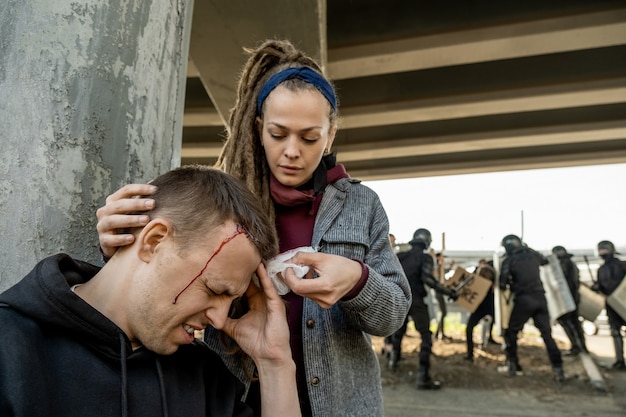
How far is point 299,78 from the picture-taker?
1561 mm

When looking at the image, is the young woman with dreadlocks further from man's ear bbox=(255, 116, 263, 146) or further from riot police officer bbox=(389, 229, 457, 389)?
riot police officer bbox=(389, 229, 457, 389)

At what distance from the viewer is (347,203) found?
5.15 feet

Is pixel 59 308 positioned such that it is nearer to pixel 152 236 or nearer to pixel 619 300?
pixel 152 236

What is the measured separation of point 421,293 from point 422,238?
3.50ft

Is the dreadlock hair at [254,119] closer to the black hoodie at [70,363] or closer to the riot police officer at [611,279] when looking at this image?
the black hoodie at [70,363]

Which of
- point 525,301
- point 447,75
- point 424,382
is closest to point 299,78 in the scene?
point 424,382

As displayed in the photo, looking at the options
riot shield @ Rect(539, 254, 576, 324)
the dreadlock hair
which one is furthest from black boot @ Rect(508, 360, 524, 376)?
the dreadlock hair

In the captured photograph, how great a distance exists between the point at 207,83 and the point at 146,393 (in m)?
5.34

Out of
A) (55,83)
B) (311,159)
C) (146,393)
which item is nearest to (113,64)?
(55,83)

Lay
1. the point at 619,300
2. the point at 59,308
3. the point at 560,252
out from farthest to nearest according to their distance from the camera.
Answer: the point at 560,252 < the point at 619,300 < the point at 59,308

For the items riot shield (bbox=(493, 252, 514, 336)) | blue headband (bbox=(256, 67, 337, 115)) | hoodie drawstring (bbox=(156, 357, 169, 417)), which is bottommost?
riot shield (bbox=(493, 252, 514, 336))

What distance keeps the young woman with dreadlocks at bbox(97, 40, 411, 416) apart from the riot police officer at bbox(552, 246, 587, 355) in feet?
29.3

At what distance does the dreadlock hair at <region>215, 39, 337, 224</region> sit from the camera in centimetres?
159

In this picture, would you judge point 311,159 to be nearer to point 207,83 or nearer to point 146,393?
point 146,393
